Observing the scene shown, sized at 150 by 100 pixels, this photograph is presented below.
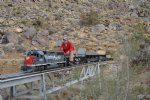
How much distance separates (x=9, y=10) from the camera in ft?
196

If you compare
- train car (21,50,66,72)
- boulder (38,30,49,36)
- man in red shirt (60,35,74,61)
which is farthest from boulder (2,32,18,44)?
train car (21,50,66,72)

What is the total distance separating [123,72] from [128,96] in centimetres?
99

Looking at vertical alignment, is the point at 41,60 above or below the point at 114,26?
below

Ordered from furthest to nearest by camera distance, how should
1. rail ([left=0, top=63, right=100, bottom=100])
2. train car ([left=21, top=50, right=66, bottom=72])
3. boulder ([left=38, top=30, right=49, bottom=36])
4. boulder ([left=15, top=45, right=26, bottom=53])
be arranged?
boulder ([left=38, top=30, right=49, bottom=36])
boulder ([left=15, top=45, right=26, bottom=53])
train car ([left=21, top=50, right=66, bottom=72])
rail ([left=0, top=63, right=100, bottom=100])

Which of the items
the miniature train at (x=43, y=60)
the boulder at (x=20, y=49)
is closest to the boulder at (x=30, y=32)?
the boulder at (x=20, y=49)

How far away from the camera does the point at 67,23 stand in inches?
2280

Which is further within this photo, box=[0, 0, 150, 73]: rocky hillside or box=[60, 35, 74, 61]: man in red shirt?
box=[0, 0, 150, 73]: rocky hillside

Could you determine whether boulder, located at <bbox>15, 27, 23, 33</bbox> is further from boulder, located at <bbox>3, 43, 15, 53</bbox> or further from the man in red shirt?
the man in red shirt

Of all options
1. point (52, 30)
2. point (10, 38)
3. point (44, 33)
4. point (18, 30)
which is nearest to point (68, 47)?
point (10, 38)

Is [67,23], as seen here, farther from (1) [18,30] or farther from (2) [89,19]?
(1) [18,30]

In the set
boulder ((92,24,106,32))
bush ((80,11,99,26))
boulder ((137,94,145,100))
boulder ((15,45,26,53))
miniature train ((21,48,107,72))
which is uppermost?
bush ((80,11,99,26))

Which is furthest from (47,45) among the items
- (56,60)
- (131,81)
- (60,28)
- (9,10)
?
(131,81)

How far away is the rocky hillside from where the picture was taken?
47.2m

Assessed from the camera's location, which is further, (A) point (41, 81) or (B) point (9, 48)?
(B) point (9, 48)
